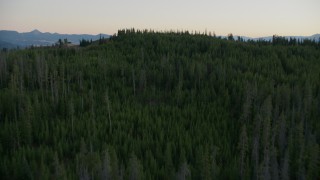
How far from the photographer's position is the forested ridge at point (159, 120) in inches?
1119

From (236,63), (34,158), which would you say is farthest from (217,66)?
(34,158)

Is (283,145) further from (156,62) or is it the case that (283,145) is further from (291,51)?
(291,51)

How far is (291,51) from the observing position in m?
91.2

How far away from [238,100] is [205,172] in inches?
1013

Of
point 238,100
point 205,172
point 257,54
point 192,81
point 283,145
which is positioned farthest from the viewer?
point 257,54

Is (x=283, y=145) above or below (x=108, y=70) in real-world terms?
below

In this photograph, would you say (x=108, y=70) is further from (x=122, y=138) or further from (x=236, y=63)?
(x=122, y=138)

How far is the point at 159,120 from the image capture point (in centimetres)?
4047

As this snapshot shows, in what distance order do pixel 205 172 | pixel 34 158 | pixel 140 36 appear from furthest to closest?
1. pixel 140 36
2. pixel 34 158
3. pixel 205 172

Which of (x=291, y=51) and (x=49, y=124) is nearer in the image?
(x=49, y=124)

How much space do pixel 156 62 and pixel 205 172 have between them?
48.6 meters

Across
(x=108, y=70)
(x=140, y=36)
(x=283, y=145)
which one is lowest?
(x=283, y=145)

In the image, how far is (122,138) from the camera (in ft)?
119

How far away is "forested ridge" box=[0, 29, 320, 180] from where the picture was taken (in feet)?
93.2
